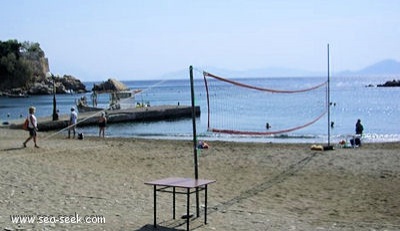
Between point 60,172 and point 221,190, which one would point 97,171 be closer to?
point 60,172

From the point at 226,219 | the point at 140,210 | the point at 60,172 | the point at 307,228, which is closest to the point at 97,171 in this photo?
the point at 60,172

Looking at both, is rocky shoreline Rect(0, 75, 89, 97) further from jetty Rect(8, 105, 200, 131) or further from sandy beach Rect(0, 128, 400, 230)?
sandy beach Rect(0, 128, 400, 230)

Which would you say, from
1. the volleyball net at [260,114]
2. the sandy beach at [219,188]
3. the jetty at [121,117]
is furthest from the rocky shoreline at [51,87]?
the sandy beach at [219,188]

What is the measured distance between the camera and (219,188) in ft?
34.2

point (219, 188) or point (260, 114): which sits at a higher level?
point (219, 188)

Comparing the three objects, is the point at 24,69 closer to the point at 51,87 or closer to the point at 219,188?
the point at 51,87

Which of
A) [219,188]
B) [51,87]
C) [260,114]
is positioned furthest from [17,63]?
[219,188]

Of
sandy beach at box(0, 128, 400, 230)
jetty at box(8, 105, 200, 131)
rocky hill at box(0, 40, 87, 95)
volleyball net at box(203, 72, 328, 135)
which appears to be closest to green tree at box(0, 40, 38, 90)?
rocky hill at box(0, 40, 87, 95)

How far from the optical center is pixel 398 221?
25.0ft

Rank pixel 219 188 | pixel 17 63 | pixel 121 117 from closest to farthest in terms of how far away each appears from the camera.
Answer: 1. pixel 219 188
2. pixel 121 117
3. pixel 17 63

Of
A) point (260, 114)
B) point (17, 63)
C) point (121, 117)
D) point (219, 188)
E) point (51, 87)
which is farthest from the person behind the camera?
point (51, 87)

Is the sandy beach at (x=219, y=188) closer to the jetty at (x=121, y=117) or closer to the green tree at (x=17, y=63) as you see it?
the jetty at (x=121, y=117)

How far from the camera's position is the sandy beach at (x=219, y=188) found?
7.37 metres

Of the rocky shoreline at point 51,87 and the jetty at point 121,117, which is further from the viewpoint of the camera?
the rocky shoreline at point 51,87
